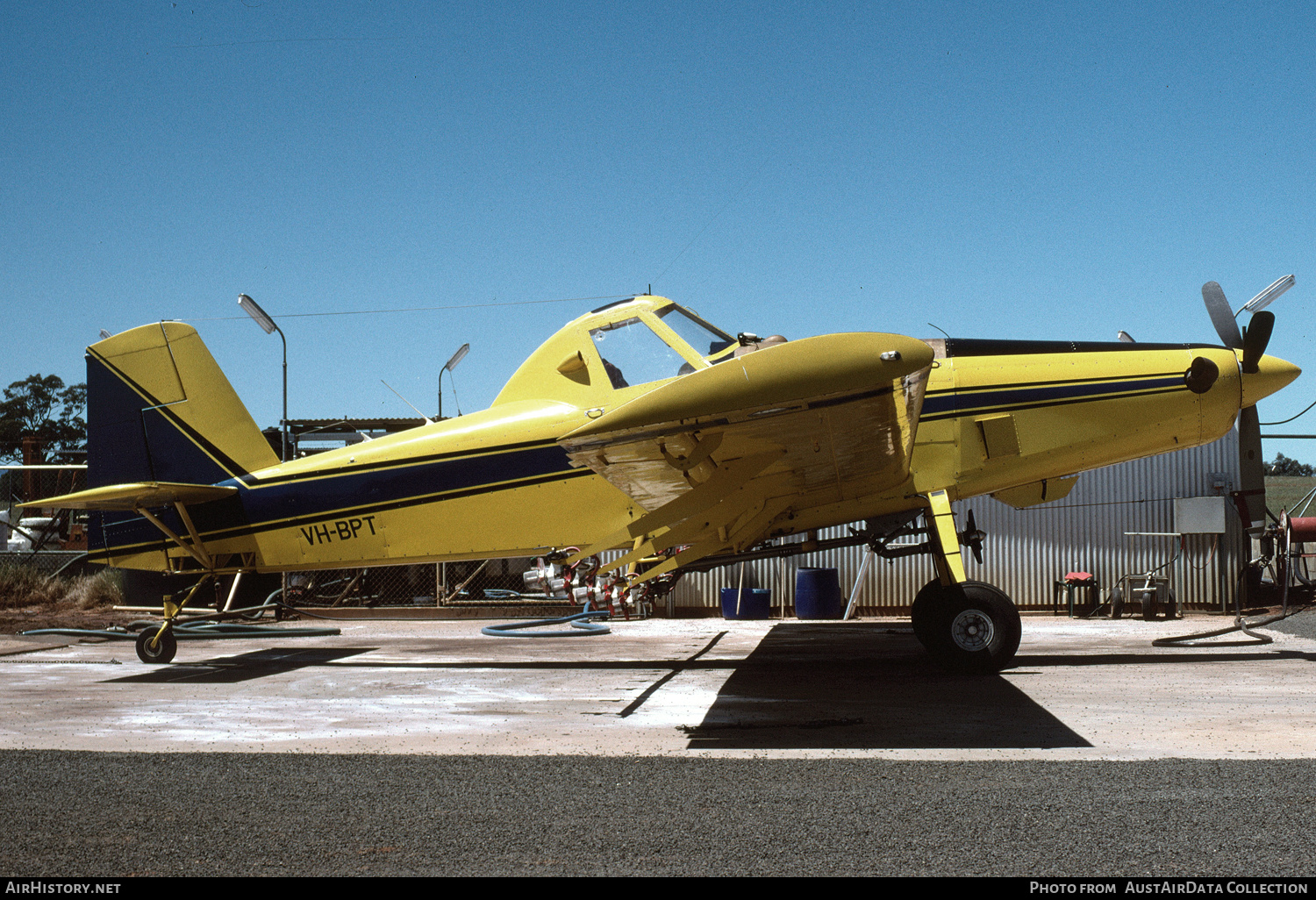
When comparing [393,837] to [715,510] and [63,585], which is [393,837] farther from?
[63,585]

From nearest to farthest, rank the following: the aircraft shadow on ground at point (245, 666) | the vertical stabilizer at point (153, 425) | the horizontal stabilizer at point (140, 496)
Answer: the horizontal stabilizer at point (140, 496)
the aircraft shadow on ground at point (245, 666)
the vertical stabilizer at point (153, 425)

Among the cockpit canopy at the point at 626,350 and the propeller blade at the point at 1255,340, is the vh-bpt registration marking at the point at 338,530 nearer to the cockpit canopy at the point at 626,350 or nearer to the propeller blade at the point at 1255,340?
the cockpit canopy at the point at 626,350

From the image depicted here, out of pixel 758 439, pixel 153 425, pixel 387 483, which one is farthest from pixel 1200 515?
pixel 153 425

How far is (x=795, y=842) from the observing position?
3215 millimetres

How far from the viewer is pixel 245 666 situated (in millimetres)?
9094

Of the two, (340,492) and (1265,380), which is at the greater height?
(1265,380)

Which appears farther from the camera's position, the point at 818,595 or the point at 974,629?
the point at 818,595

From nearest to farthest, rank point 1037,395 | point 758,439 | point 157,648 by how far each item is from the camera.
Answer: point 758,439 → point 1037,395 → point 157,648

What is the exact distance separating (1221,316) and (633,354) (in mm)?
5689

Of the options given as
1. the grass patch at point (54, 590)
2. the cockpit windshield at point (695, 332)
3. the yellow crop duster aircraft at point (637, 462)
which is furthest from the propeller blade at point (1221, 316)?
the grass patch at point (54, 590)

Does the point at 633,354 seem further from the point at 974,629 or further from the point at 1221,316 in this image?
the point at 1221,316

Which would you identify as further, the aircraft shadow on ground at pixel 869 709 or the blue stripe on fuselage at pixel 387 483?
the blue stripe on fuselage at pixel 387 483

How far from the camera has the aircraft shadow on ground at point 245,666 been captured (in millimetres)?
8203

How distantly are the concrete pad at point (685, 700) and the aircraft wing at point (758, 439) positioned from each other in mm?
1407
